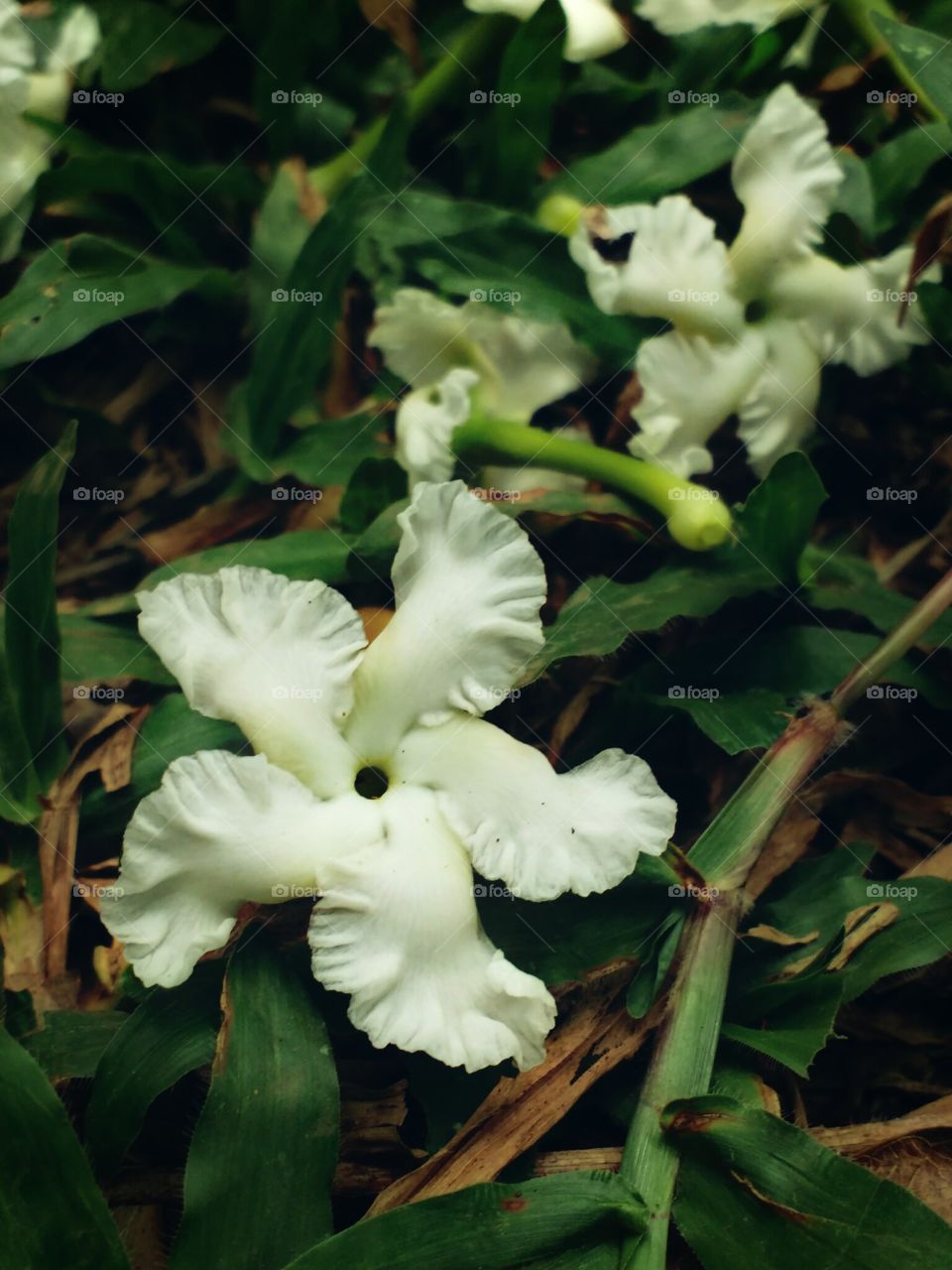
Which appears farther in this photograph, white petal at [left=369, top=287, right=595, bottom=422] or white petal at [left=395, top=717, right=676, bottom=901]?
white petal at [left=369, top=287, right=595, bottom=422]

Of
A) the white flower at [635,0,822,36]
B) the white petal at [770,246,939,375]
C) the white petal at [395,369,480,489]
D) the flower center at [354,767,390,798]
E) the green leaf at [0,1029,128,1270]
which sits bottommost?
the green leaf at [0,1029,128,1270]

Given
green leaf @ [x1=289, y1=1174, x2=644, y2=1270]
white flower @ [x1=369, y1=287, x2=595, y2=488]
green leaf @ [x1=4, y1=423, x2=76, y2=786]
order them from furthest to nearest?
white flower @ [x1=369, y1=287, x2=595, y2=488] → green leaf @ [x1=4, y1=423, x2=76, y2=786] → green leaf @ [x1=289, y1=1174, x2=644, y2=1270]

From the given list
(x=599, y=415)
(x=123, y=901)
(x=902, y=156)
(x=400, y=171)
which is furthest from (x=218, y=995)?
(x=902, y=156)

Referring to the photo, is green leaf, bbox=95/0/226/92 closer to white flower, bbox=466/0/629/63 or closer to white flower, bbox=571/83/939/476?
white flower, bbox=466/0/629/63

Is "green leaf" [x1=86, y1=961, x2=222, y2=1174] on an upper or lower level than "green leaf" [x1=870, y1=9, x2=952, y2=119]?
lower

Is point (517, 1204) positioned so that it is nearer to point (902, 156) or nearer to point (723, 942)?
point (723, 942)

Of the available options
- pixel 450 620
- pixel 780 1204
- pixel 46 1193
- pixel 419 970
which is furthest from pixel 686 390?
pixel 46 1193

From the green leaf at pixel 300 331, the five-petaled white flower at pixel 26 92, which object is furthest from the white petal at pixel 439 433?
the five-petaled white flower at pixel 26 92

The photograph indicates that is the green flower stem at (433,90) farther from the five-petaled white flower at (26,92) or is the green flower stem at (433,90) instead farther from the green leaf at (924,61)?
the green leaf at (924,61)

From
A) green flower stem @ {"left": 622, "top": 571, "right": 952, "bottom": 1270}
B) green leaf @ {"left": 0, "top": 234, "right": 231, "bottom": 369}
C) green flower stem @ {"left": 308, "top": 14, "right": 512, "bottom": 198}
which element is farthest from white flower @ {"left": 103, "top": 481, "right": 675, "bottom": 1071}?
green flower stem @ {"left": 308, "top": 14, "right": 512, "bottom": 198}
